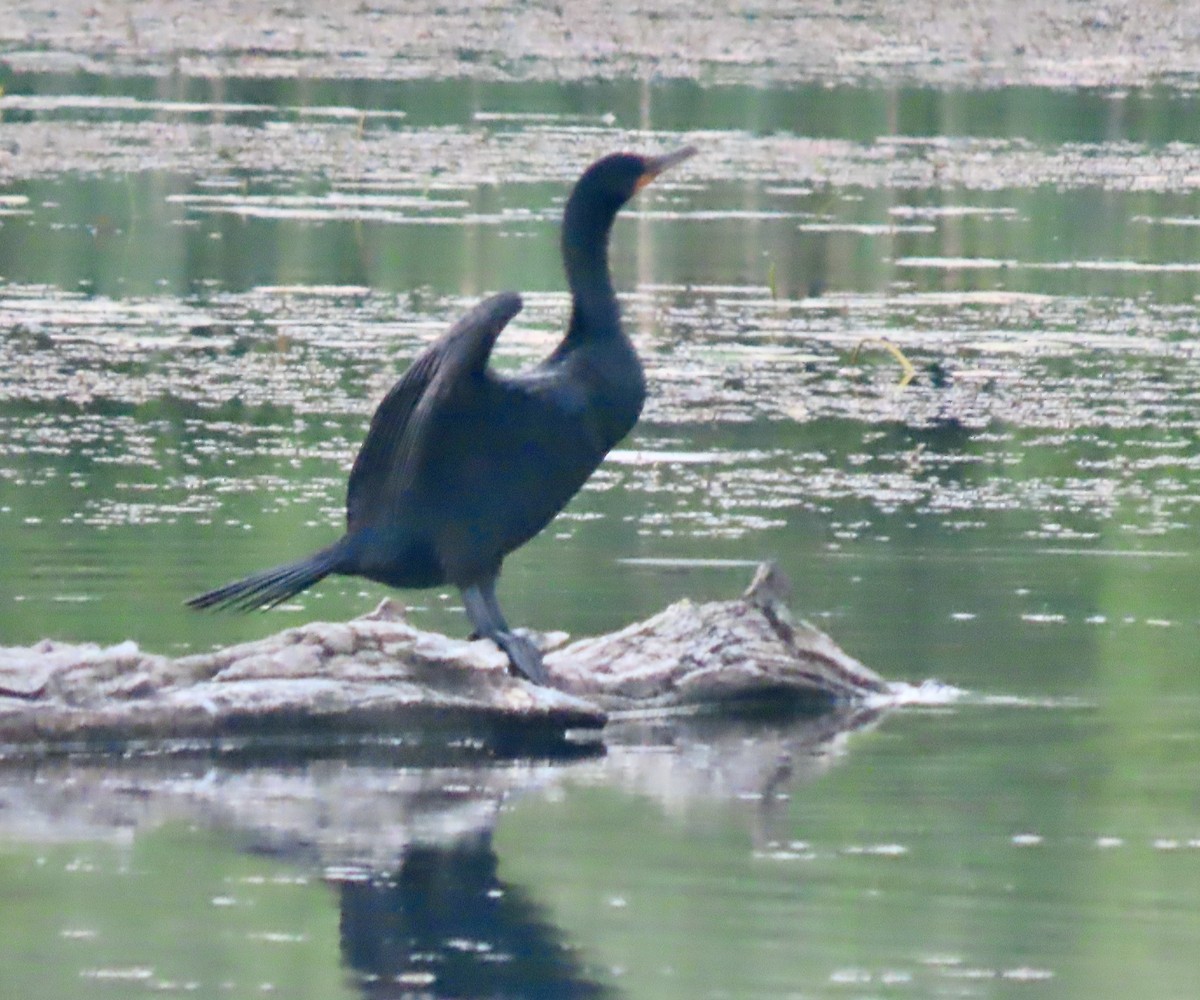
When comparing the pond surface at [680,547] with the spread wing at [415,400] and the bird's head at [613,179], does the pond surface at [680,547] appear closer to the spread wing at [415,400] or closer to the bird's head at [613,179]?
the spread wing at [415,400]

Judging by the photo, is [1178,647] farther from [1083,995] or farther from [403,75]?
[403,75]

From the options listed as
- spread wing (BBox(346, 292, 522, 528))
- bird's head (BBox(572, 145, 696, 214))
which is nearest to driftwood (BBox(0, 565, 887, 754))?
spread wing (BBox(346, 292, 522, 528))

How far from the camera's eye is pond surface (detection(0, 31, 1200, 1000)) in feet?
18.7

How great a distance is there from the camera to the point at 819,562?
30.6 feet

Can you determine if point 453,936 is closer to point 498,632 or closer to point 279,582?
point 498,632

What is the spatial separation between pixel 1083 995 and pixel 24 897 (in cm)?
188

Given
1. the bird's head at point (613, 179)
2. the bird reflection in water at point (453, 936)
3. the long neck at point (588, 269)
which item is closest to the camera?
the bird reflection in water at point (453, 936)

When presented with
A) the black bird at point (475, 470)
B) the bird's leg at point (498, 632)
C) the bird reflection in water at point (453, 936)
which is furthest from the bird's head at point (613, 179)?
the bird reflection in water at point (453, 936)

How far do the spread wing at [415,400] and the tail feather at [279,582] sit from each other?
14cm

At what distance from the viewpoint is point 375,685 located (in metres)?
7.14

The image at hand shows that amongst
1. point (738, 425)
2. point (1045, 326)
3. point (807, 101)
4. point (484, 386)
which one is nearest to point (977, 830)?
point (484, 386)

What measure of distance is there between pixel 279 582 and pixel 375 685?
511mm

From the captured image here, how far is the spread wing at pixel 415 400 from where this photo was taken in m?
7.29

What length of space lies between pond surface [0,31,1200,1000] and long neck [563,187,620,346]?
0.91 m
